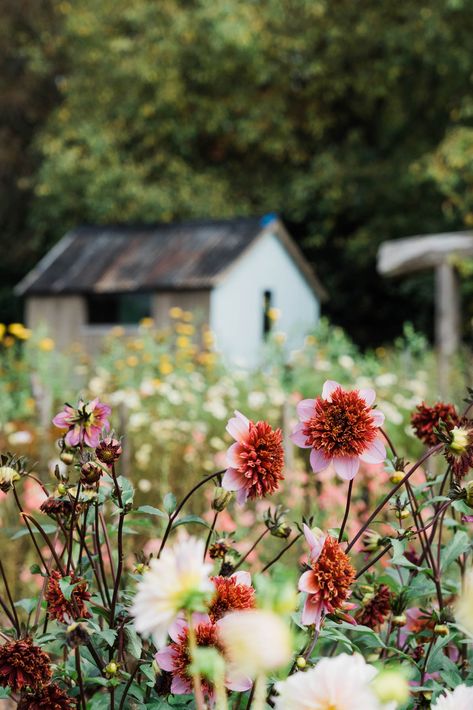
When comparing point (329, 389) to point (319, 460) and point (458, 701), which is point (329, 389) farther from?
point (458, 701)

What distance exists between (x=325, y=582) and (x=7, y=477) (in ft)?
1.41

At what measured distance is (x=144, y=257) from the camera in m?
16.8

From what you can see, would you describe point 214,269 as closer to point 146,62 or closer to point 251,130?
point 251,130

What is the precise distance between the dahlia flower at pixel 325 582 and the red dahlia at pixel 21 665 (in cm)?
32

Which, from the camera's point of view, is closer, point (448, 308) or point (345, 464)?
point (345, 464)

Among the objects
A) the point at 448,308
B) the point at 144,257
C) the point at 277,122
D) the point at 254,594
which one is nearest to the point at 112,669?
the point at 254,594

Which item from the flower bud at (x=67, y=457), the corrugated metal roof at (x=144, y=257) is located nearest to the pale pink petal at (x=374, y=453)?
the flower bud at (x=67, y=457)

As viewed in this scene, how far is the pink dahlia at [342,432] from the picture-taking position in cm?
Answer: 131

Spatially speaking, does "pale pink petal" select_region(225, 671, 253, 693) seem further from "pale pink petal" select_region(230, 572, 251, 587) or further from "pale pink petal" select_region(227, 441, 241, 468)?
"pale pink petal" select_region(227, 441, 241, 468)

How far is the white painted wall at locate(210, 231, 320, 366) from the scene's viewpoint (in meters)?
15.7

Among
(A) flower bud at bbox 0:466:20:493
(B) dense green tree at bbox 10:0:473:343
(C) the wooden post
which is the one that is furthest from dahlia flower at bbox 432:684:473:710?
(B) dense green tree at bbox 10:0:473:343

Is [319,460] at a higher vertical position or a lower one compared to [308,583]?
higher

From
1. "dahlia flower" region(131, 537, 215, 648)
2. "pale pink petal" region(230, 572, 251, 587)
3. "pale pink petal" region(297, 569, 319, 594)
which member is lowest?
"pale pink petal" region(230, 572, 251, 587)

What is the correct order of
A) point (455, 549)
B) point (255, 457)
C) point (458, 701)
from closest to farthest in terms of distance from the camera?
1. point (458, 701)
2. point (255, 457)
3. point (455, 549)
